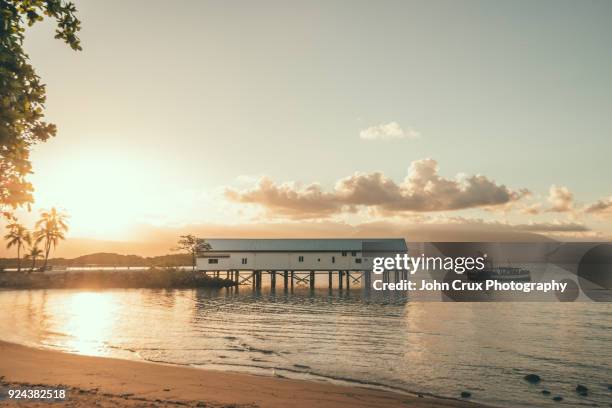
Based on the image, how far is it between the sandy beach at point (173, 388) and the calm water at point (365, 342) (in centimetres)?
197

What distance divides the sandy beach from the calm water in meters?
1.97

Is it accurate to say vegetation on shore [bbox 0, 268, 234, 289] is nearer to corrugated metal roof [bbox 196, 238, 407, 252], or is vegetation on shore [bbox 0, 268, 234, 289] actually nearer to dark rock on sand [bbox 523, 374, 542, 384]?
corrugated metal roof [bbox 196, 238, 407, 252]

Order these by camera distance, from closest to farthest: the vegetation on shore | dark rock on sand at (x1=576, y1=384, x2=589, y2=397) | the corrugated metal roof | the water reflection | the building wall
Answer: dark rock on sand at (x1=576, y1=384, x2=589, y2=397), the water reflection, the building wall, the corrugated metal roof, the vegetation on shore

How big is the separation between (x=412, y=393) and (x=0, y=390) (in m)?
12.7

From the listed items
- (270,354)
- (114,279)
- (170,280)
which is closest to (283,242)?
(170,280)

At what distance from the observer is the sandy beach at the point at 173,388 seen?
1199cm

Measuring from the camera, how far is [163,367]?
1725 cm

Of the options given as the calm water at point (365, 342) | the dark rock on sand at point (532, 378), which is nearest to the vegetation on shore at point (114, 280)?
the calm water at point (365, 342)

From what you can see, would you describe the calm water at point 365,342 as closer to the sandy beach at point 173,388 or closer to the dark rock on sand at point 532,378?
the dark rock on sand at point 532,378

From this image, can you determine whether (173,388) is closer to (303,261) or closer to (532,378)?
(532,378)

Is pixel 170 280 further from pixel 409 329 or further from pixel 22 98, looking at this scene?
pixel 22 98

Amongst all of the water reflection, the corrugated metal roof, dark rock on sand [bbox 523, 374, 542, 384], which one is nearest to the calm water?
the water reflection

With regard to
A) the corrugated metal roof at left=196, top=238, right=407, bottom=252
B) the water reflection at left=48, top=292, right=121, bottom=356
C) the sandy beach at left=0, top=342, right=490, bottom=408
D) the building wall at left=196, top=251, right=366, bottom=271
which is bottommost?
the water reflection at left=48, top=292, right=121, bottom=356

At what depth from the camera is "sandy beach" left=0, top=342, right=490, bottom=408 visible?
1199cm
